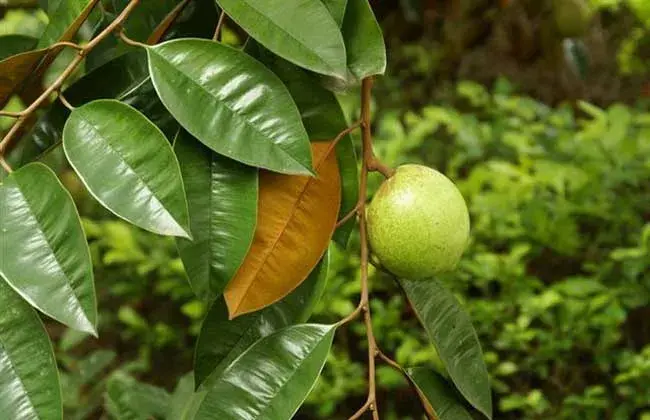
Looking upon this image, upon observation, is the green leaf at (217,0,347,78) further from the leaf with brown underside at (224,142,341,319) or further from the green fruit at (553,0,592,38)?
the green fruit at (553,0,592,38)

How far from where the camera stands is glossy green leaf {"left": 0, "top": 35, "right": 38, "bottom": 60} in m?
0.98

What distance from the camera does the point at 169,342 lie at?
7.62 feet

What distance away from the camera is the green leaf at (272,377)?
2.27ft

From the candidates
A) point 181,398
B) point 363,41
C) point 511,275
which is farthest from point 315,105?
point 511,275

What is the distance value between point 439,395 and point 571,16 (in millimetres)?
1292

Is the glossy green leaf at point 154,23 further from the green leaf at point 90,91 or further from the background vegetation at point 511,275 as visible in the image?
the background vegetation at point 511,275

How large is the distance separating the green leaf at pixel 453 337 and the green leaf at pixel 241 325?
0.09 m

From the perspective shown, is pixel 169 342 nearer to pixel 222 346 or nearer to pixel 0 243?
pixel 222 346

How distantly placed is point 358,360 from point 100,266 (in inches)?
28.7

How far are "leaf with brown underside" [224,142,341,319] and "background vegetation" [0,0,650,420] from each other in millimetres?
659

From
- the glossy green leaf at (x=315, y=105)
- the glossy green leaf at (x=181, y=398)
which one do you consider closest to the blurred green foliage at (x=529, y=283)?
the glossy green leaf at (x=181, y=398)

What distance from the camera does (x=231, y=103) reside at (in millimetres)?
715

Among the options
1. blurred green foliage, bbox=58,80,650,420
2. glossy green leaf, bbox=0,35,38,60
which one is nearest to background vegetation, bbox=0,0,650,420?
blurred green foliage, bbox=58,80,650,420

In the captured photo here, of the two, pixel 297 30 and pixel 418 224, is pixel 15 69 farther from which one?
pixel 418 224
